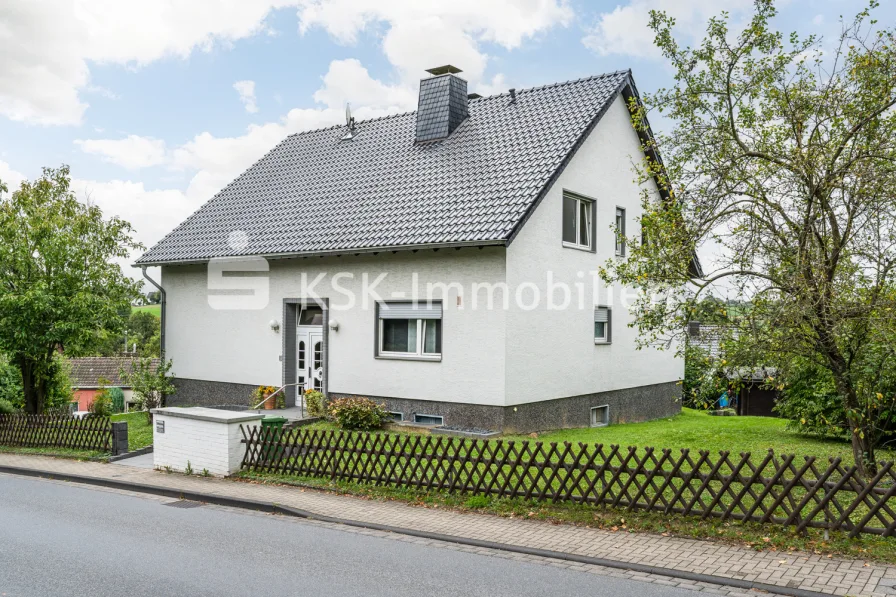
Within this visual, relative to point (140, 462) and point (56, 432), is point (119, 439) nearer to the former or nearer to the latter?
point (140, 462)

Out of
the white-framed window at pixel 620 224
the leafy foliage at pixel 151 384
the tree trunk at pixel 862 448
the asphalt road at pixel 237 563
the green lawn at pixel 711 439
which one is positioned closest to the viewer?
the asphalt road at pixel 237 563

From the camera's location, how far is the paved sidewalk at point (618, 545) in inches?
248

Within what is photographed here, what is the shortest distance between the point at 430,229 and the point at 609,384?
253 inches

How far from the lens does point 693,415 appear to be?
2283 cm

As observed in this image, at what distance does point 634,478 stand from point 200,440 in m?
7.31

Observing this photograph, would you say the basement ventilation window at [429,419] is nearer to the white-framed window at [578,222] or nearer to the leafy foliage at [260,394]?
the leafy foliage at [260,394]

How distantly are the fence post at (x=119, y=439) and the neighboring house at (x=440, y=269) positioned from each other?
427 cm

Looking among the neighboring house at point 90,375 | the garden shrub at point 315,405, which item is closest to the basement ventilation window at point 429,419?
the garden shrub at point 315,405

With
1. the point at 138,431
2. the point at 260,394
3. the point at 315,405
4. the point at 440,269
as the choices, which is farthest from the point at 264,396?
the point at 440,269

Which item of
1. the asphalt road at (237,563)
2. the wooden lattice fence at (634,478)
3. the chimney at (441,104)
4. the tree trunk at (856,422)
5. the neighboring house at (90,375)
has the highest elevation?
the chimney at (441,104)

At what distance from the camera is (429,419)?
49.9ft

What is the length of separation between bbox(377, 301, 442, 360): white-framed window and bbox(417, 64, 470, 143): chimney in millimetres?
5289

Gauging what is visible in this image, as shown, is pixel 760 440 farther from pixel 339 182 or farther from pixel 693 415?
pixel 339 182

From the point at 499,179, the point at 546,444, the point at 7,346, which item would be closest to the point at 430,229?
the point at 499,179
